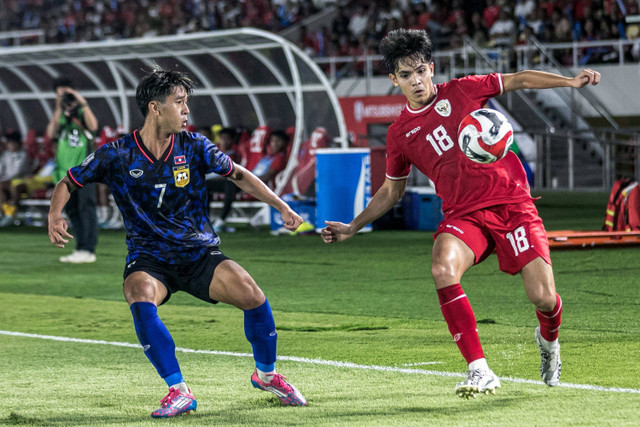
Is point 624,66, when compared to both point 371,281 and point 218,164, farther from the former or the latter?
point 218,164

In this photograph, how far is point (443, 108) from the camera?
6.08 metres

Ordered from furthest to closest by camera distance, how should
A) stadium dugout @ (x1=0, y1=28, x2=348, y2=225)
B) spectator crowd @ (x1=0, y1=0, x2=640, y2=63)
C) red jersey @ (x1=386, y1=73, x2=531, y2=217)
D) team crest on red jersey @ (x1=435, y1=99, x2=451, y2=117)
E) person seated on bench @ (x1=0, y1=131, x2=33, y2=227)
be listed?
spectator crowd @ (x1=0, y1=0, x2=640, y2=63) < person seated on bench @ (x1=0, y1=131, x2=33, y2=227) < stadium dugout @ (x1=0, y1=28, x2=348, y2=225) < team crest on red jersey @ (x1=435, y1=99, x2=451, y2=117) < red jersey @ (x1=386, y1=73, x2=531, y2=217)

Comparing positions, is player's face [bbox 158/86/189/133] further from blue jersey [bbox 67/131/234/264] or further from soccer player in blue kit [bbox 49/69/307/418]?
blue jersey [bbox 67/131/234/264]

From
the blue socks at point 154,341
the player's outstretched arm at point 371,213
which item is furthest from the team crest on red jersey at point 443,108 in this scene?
the blue socks at point 154,341

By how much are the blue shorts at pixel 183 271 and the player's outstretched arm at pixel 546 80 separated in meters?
1.92

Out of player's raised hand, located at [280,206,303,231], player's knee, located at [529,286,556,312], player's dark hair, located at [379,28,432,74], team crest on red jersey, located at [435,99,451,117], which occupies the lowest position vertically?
player's knee, located at [529,286,556,312]

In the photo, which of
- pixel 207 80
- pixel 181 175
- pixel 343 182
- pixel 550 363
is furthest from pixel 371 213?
pixel 207 80

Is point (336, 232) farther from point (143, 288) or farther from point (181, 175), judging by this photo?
point (143, 288)

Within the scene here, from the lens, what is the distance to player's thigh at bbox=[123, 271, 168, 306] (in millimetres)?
5531

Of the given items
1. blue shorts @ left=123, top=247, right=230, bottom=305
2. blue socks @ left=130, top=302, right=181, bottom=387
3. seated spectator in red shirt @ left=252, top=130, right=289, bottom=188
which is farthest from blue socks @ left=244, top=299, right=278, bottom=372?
seated spectator in red shirt @ left=252, top=130, right=289, bottom=188

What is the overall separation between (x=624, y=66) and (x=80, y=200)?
562 inches

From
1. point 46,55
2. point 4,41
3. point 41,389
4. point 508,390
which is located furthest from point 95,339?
point 4,41

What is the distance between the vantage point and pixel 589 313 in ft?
29.0

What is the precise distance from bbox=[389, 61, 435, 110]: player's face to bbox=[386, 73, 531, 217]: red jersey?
89 millimetres
